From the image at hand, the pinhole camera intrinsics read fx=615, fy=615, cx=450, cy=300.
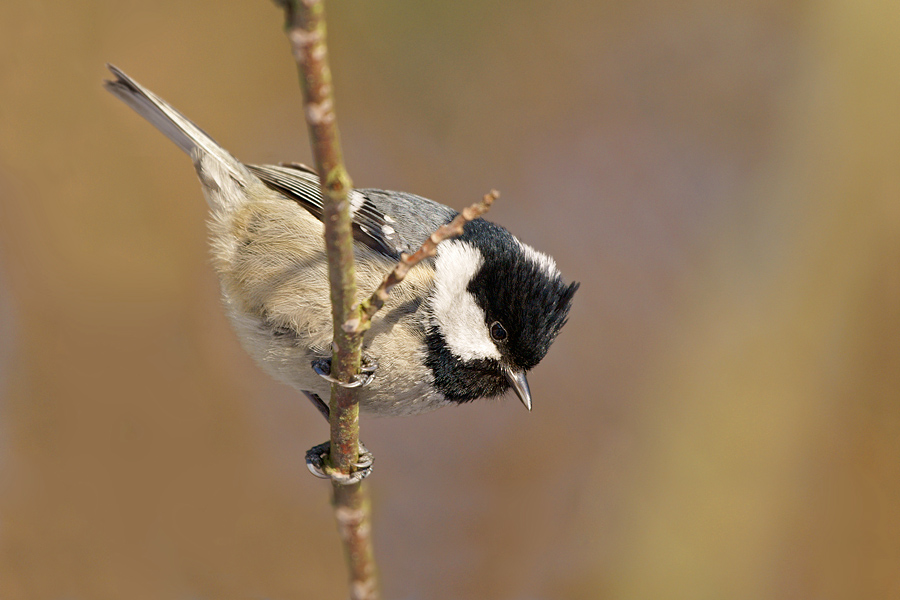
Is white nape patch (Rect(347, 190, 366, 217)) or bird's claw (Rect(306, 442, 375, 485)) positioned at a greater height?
white nape patch (Rect(347, 190, 366, 217))

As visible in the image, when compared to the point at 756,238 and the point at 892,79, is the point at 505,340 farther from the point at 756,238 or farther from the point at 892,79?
the point at 892,79

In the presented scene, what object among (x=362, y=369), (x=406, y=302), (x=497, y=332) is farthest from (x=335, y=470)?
(x=497, y=332)

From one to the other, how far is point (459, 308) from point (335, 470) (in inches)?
24.2

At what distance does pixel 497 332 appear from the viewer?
1974mm

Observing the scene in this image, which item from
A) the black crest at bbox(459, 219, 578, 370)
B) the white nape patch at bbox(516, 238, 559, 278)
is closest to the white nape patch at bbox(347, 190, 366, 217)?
the black crest at bbox(459, 219, 578, 370)

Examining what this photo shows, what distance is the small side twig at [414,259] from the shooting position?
3.44ft

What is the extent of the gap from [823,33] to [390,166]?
2.65 metres

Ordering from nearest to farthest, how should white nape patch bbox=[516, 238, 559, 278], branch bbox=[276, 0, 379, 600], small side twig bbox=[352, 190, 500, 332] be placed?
branch bbox=[276, 0, 379, 600], small side twig bbox=[352, 190, 500, 332], white nape patch bbox=[516, 238, 559, 278]

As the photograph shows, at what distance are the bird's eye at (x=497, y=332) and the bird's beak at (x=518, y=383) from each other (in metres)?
0.10

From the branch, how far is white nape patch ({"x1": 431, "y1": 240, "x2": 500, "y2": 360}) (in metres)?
0.47

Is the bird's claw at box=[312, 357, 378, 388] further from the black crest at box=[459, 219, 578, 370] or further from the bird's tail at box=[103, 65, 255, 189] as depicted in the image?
the bird's tail at box=[103, 65, 255, 189]

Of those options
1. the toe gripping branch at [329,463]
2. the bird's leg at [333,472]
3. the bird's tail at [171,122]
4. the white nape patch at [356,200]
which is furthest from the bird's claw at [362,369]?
the bird's tail at [171,122]

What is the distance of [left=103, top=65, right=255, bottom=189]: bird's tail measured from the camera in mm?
2268

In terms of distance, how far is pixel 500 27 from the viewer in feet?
11.7
